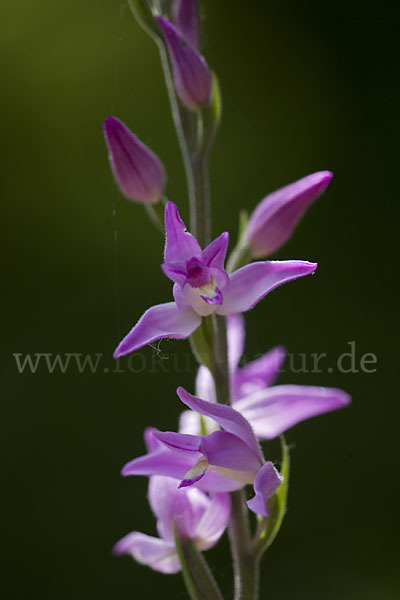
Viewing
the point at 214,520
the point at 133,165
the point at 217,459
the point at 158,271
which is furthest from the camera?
the point at 158,271

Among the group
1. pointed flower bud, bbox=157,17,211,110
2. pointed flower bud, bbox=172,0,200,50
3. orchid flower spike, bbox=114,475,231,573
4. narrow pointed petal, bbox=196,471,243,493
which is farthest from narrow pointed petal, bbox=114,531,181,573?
pointed flower bud, bbox=172,0,200,50

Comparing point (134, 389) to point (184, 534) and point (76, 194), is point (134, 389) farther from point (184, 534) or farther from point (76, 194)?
point (184, 534)

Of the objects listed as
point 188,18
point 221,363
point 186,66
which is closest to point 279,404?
point 221,363

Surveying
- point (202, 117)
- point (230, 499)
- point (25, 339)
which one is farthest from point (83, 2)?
point (230, 499)

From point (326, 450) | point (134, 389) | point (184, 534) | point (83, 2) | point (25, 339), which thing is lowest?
point (326, 450)

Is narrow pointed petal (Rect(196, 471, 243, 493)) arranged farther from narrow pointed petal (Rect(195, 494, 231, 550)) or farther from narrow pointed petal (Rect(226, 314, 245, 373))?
narrow pointed petal (Rect(226, 314, 245, 373))

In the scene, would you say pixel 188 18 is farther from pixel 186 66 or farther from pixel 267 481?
pixel 267 481

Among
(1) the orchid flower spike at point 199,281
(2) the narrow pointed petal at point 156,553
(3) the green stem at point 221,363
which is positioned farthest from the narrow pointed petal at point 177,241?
(2) the narrow pointed petal at point 156,553
